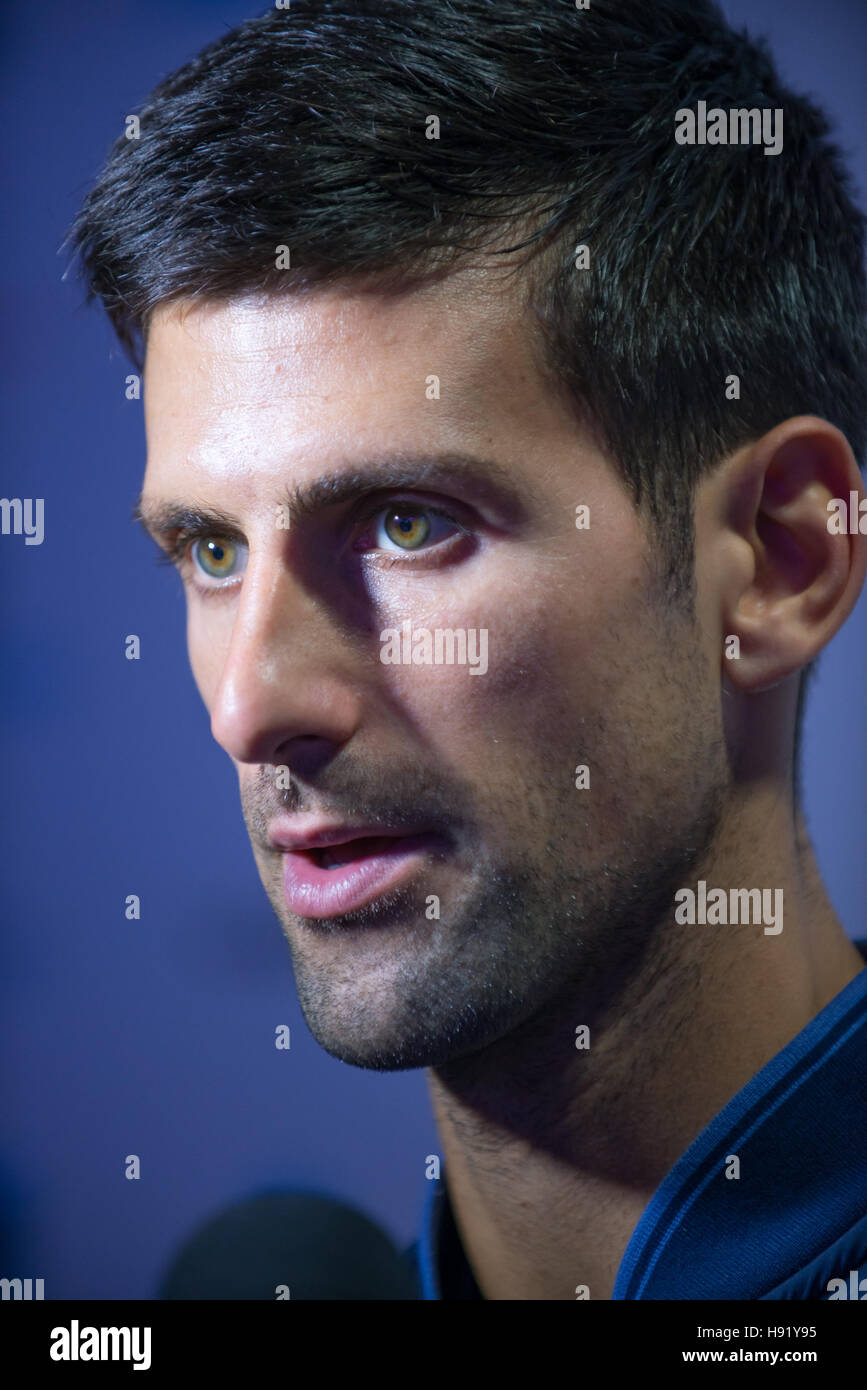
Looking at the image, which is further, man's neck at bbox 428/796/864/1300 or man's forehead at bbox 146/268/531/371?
man's neck at bbox 428/796/864/1300

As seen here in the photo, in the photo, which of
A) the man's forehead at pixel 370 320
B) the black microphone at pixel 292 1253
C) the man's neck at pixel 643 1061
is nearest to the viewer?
the man's forehead at pixel 370 320

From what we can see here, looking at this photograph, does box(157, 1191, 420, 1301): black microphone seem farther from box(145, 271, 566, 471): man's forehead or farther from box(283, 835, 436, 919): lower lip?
box(145, 271, 566, 471): man's forehead

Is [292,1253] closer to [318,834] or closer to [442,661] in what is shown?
[318,834]

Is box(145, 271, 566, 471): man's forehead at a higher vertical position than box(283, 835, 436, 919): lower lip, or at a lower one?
higher

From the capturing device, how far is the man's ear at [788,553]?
1363mm

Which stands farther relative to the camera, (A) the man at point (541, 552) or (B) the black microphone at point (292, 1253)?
(B) the black microphone at point (292, 1253)

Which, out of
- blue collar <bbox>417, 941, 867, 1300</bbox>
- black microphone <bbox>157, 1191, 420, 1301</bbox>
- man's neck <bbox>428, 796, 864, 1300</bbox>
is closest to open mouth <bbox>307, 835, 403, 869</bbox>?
man's neck <bbox>428, 796, 864, 1300</bbox>

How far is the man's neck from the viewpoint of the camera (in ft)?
4.62

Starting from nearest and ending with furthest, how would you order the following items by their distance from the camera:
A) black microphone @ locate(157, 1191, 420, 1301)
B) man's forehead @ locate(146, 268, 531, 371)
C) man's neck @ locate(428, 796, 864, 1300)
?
man's forehead @ locate(146, 268, 531, 371)
man's neck @ locate(428, 796, 864, 1300)
black microphone @ locate(157, 1191, 420, 1301)

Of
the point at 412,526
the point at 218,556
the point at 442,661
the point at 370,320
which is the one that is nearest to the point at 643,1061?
the point at 442,661

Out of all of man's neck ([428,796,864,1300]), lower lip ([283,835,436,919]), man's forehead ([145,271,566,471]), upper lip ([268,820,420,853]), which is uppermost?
man's forehead ([145,271,566,471])

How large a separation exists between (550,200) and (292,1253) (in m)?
1.33

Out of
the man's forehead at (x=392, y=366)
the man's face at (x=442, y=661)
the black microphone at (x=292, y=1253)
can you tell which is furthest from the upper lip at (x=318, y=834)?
the black microphone at (x=292, y=1253)

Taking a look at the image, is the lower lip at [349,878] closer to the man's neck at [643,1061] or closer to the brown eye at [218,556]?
the man's neck at [643,1061]
